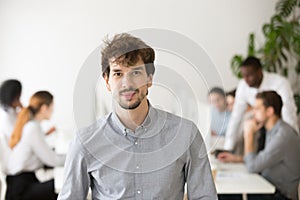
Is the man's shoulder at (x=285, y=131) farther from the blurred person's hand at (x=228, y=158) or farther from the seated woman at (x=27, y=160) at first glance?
the seated woman at (x=27, y=160)

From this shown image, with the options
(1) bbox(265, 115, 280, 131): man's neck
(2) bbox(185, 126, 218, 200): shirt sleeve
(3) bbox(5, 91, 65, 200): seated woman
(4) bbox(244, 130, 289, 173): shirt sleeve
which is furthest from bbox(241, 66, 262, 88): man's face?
(2) bbox(185, 126, 218, 200): shirt sleeve

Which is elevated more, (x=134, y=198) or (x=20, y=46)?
(x=20, y=46)

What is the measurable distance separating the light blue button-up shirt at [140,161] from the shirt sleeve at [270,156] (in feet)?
5.88

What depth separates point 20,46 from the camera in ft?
18.3

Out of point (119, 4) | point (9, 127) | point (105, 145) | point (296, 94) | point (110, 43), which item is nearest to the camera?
point (110, 43)

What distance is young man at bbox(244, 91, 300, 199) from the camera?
10.6ft

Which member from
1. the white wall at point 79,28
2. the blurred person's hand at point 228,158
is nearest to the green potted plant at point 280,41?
the white wall at point 79,28

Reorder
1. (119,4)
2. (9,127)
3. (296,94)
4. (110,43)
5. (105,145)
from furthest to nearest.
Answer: (119,4) → (296,94) → (9,127) → (105,145) → (110,43)

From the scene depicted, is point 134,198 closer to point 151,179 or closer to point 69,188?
point 151,179

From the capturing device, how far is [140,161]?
1.44 m

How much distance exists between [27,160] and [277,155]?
57.2 inches

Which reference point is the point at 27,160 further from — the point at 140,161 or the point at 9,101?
the point at 140,161

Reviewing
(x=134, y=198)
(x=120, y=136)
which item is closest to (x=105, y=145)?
(x=120, y=136)

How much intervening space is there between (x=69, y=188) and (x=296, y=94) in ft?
12.4
